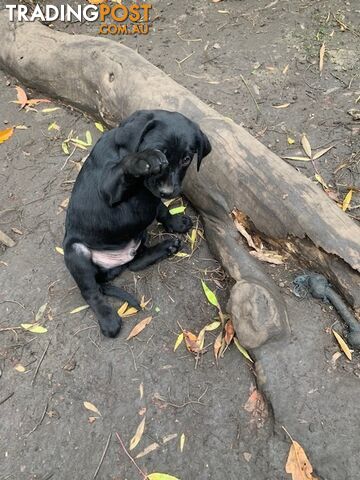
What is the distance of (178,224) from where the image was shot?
13.9 feet

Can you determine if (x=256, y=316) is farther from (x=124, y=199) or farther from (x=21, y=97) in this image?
(x=21, y=97)

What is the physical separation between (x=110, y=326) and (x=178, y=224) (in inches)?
44.0

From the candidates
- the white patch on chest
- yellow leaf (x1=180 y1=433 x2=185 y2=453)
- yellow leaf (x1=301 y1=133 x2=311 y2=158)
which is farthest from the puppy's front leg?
yellow leaf (x1=180 y1=433 x2=185 y2=453)

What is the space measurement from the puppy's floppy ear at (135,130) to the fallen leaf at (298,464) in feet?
6.88

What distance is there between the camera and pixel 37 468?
3111mm

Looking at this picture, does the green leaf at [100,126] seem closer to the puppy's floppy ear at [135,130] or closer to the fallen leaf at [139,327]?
the puppy's floppy ear at [135,130]

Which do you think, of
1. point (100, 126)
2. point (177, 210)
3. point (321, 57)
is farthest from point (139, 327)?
point (321, 57)

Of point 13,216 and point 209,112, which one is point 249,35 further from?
point 13,216

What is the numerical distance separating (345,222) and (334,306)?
59cm

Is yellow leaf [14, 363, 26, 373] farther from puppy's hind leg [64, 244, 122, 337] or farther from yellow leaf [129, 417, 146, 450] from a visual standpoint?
yellow leaf [129, 417, 146, 450]

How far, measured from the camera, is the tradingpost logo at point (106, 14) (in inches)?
254

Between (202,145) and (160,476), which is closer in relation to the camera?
(160,476)

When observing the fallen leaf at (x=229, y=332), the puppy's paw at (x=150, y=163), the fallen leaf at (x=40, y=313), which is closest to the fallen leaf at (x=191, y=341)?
the fallen leaf at (x=229, y=332)

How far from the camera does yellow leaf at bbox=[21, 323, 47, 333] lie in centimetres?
380
